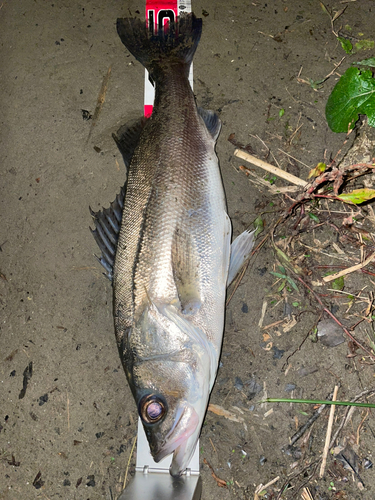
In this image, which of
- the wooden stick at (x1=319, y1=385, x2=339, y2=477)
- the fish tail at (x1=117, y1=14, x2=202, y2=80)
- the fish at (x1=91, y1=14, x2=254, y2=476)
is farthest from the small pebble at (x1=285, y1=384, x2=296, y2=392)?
the fish tail at (x1=117, y1=14, x2=202, y2=80)

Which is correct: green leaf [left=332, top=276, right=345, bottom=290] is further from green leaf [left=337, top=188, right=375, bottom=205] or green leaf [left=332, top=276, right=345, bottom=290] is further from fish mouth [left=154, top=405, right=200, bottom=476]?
fish mouth [left=154, top=405, right=200, bottom=476]

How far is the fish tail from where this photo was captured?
2936 mm

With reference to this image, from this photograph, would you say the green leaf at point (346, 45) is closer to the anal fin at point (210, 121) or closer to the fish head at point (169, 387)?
the anal fin at point (210, 121)

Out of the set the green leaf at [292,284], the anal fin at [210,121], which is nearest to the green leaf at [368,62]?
the anal fin at [210,121]

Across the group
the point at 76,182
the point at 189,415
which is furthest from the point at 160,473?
the point at 76,182

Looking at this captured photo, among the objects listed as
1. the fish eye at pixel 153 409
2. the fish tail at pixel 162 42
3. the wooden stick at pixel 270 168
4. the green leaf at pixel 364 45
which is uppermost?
the fish tail at pixel 162 42

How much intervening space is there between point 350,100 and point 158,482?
309 cm

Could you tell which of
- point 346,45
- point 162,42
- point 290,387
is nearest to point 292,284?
point 290,387

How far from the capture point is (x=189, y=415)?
221 cm

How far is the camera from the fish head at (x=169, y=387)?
218 cm

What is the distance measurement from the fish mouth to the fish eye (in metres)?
0.10

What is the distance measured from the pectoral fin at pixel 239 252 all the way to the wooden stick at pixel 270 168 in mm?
580

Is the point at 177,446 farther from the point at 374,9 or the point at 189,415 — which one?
the point at 374,9

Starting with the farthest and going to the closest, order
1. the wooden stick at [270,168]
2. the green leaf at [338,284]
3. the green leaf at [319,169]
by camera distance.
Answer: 1. the wooden stick at [270,168]
2. the green leaf at [338,284]
3. the green leaf at [319,169]
